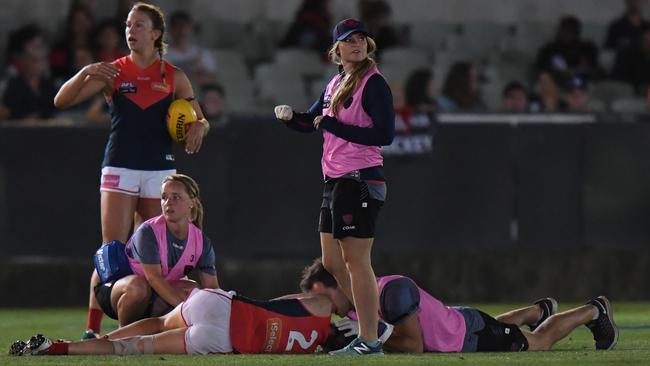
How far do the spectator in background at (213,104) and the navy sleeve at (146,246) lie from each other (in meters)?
5.12

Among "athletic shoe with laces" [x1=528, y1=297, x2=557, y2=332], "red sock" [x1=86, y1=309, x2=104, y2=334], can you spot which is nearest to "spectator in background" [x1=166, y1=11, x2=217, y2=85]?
"red sock" [x1=86, y1=309, x2=104, y2=334]

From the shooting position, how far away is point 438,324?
1104cm

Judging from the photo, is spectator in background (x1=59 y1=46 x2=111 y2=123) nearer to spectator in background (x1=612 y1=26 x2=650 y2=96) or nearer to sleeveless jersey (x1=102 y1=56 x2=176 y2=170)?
sleeveless jersey (x1=102 y1=56 x2=176 y2=170)

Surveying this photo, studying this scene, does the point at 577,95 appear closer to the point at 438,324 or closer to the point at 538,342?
the point at 538,342

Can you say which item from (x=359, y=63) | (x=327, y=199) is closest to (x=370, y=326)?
(x=327, y=199)

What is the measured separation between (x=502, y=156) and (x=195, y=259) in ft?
20.4

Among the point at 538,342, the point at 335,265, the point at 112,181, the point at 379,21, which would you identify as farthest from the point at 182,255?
the point at 379,21

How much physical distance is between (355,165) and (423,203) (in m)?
6.47

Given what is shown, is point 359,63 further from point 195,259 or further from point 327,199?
point 195,259

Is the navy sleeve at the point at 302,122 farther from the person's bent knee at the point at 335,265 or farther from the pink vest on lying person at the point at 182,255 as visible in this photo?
the pink vest on lying person at the point at 182,255

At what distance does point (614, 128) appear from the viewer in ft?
57.3

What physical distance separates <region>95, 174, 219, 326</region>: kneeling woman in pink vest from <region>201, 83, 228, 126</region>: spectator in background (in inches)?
197

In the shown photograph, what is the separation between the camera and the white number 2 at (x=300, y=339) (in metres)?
10.9

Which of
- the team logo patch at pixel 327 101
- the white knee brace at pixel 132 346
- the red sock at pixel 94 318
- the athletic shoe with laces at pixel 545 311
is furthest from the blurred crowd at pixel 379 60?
the white knee brace at pixel 132 346
